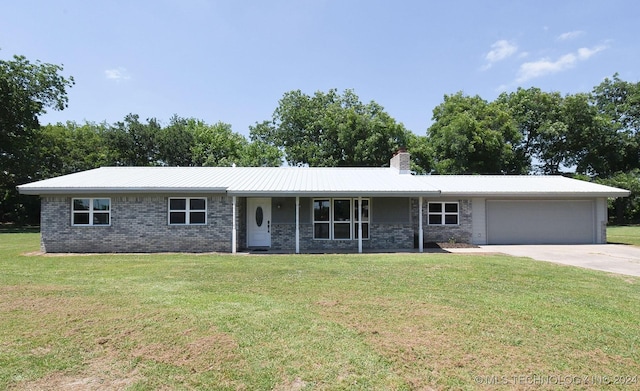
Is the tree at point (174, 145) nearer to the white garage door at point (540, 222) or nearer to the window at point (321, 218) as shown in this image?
the window at point (321, 218)

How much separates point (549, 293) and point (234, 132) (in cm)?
4292

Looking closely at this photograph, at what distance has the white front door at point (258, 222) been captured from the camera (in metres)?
16.3

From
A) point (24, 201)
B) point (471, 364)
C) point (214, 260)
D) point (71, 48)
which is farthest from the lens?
point (24, 201)

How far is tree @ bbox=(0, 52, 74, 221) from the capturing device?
29.1 metres

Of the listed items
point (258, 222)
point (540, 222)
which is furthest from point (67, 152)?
point (540, 222)

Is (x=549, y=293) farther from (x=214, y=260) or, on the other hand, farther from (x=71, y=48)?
(x=71, y=48)

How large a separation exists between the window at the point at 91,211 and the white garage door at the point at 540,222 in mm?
16577

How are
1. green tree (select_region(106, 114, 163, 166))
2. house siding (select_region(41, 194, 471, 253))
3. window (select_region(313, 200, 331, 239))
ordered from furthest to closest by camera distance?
green tree (select_region(106, 114, 163, 166)) → window (select_region(313, 200, 331, 239)) → house siding (select_region(41, 194, 471, 253))

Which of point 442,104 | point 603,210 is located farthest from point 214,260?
point 442,104

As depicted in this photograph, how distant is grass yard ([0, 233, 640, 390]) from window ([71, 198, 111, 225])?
19.0 feet

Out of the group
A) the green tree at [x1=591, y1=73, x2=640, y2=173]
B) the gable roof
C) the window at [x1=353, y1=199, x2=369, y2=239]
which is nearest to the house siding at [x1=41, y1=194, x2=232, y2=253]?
the gable roof

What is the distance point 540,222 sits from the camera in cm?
1892

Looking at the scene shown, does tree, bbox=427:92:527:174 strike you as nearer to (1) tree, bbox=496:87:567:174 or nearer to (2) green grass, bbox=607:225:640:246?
(1) tree, bbox=496:87:567:174

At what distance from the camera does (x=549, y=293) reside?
751cm
